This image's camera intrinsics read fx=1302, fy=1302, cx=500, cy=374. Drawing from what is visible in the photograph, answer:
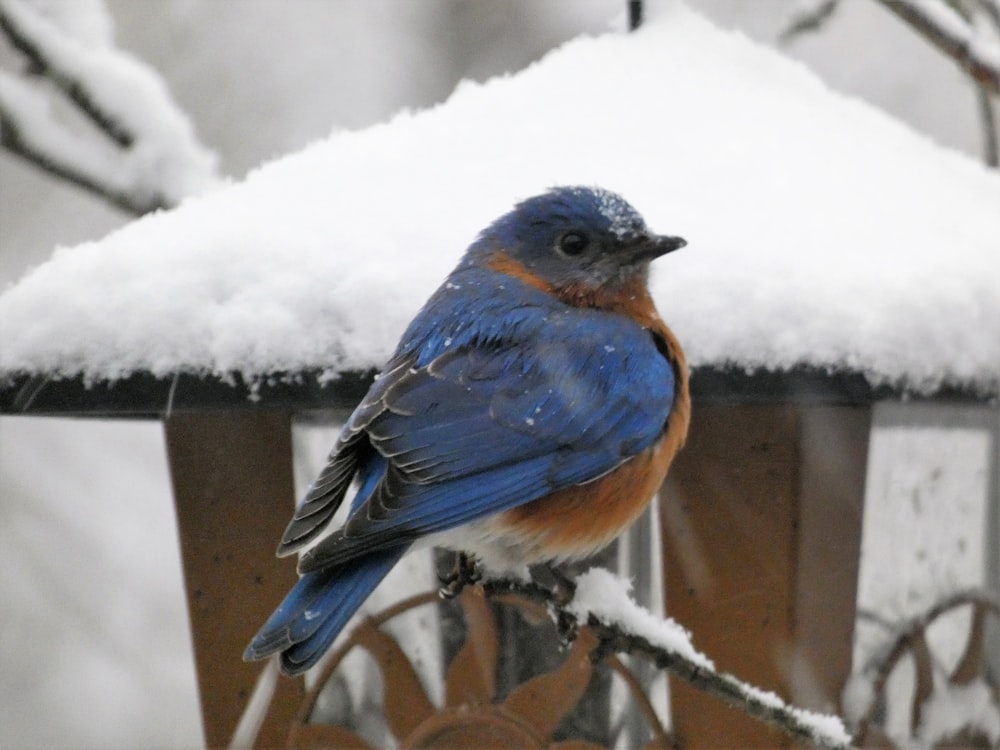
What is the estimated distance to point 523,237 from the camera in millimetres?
2365

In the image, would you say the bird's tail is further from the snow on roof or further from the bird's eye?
the bird's eye

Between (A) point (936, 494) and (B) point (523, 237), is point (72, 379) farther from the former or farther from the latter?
(A) point (936, 494)

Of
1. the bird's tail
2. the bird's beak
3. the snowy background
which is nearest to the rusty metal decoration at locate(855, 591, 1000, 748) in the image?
the bird's beak

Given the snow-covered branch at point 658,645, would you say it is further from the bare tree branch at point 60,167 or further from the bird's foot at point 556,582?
the bare tree branch at point 60,167

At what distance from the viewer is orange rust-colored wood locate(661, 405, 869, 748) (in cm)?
230

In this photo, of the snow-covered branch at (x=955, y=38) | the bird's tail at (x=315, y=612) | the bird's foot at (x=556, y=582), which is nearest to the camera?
the bird's tail at (x=315, y=612)

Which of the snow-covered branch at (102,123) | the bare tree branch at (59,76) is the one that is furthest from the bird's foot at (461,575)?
the bare tree branch at (59,76)

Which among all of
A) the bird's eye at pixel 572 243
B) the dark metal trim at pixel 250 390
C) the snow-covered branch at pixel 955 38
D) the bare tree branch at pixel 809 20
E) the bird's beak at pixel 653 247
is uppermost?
the bare tree branch at pixel 809 20

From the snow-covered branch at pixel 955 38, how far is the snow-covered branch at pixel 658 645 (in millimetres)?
1376

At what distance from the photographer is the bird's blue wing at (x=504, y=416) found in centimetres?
193

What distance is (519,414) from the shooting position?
6.98ft

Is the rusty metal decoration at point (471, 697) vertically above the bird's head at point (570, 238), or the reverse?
the bird's head at point (570, 238)

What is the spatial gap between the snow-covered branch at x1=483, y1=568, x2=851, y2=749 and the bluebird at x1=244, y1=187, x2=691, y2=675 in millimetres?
120

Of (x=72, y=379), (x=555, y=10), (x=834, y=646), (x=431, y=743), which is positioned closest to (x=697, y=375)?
(x=834, y=646)
